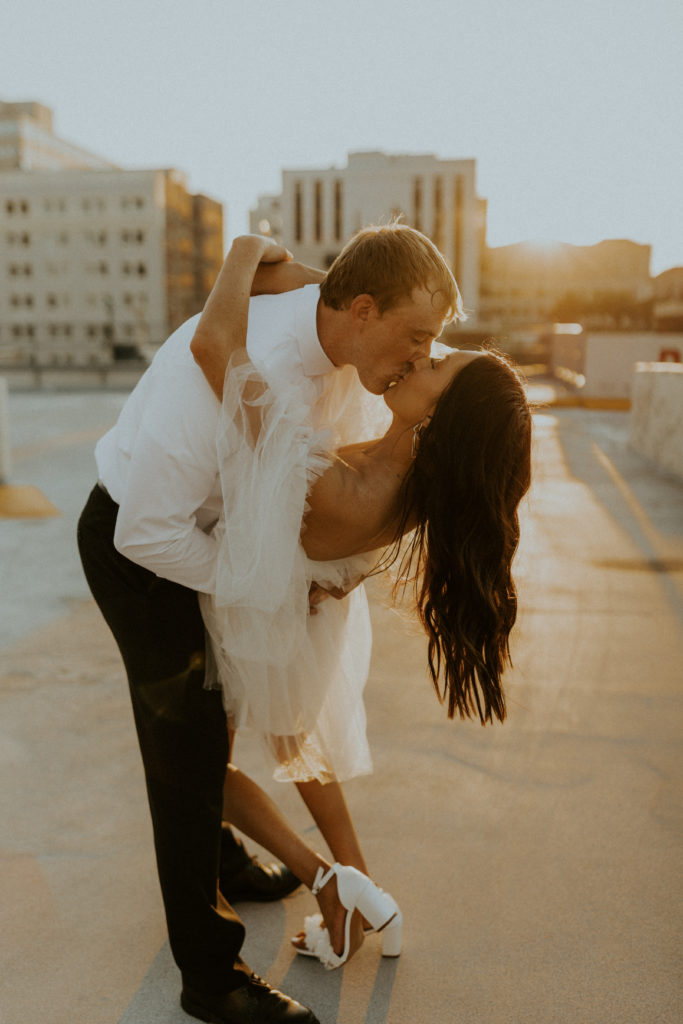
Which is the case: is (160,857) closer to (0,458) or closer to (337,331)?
(337,331)

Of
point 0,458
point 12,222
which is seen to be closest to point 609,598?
point 0,458

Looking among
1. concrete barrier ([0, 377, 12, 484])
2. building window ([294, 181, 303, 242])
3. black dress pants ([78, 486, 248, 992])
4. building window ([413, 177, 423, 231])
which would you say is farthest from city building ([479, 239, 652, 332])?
black dress pants ([78, 486, 248, 992])

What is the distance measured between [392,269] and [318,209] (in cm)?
10008

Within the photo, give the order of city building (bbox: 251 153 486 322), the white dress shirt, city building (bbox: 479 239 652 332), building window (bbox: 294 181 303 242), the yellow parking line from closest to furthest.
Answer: the white dress shirt, the yellow parking line, city building (bbox: 251 153 486 322), building window (bbox: 294 181 303 242), city building (bbox: 479 239 652 332)

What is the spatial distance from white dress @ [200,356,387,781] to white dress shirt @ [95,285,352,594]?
49 millimetres

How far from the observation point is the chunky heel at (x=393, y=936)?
199 centimetres

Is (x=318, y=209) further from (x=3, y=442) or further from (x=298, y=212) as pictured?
(x=3, y=442)

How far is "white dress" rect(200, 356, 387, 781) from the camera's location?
1669mm

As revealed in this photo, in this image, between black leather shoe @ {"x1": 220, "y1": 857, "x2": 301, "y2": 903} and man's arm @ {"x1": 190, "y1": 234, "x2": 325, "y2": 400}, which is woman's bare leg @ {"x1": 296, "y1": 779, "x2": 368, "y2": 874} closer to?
black leather shoe @ {"x1": 220, "y1": 857, "x2": 301, "y2": 903}

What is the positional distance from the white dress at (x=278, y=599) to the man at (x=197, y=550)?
0.06 meters

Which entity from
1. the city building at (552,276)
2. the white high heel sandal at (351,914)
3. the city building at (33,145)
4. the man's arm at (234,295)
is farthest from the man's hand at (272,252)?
the city building at (552,276)

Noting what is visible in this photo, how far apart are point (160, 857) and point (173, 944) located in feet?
0.63

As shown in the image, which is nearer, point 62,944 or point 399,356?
point 399,356

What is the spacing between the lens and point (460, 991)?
6.31ft
